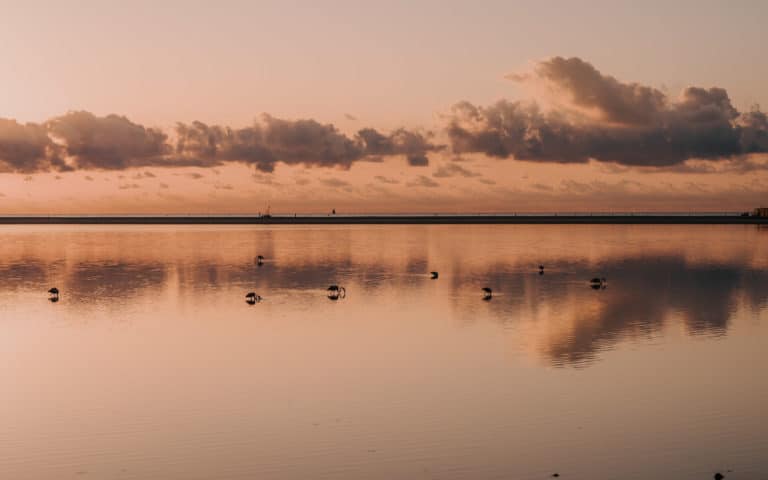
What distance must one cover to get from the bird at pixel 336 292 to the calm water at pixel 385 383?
4.00 feet

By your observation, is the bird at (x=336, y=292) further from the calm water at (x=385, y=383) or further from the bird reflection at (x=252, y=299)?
the bird reflection at (x=252, y=299)

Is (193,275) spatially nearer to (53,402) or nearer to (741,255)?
(53,402)

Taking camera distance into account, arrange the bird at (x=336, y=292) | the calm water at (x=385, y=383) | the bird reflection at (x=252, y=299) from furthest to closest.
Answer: the bird at (x=336, y=292), the bird reflection at (x=252, y=299), the calm water at (x=385, y=383)

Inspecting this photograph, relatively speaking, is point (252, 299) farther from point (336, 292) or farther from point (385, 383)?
point (385, 383)

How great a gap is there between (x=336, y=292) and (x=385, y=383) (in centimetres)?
3636

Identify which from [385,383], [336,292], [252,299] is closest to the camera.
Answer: [385,383]

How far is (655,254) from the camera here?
130375 mm

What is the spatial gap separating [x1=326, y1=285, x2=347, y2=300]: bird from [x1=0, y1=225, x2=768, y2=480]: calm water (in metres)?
1.22

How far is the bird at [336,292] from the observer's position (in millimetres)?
67875

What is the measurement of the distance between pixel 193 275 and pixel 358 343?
4791 centimetres

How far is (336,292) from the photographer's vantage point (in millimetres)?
70812

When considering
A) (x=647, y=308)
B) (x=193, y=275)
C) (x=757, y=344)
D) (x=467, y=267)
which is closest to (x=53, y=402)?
(x=757, y=344)

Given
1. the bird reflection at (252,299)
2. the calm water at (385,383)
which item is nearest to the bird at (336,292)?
the calm water at (385,383)

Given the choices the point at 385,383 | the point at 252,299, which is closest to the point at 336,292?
the point at 252,299
